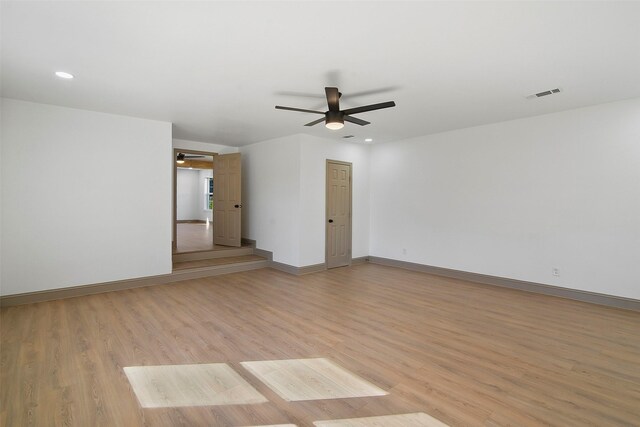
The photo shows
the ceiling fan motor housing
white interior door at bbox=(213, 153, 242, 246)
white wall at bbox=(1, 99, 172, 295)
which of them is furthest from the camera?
white interior door at bbox=(213, 153, 242, 246)

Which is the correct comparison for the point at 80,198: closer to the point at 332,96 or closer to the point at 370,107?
the point at 332,96

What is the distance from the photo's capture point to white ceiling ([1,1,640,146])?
2162mm

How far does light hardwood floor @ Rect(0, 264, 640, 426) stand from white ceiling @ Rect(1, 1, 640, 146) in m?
2.76

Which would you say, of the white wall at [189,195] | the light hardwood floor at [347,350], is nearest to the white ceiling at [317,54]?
the light hardwood floor at [347,350]

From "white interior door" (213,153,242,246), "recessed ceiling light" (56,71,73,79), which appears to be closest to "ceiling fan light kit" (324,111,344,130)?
"recessed ceiling light" (56,71,73,79)

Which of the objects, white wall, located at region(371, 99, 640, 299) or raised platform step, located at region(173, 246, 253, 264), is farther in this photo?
raised platform step, located at region(173, 246, 253, 264)

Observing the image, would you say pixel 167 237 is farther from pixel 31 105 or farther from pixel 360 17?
pixel 360 17

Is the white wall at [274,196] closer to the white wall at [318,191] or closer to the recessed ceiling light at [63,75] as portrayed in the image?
the white wall at [318,191]

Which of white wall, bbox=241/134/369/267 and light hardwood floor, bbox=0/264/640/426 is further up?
white wall, bbox=241/134/369/267

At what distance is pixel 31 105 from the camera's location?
418 centimetres

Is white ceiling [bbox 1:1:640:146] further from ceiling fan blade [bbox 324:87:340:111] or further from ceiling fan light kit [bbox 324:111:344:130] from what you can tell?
ceiling fan light kit [bbox 324:111:344:130]

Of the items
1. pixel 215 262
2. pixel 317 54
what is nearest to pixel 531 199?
pixel 317 54

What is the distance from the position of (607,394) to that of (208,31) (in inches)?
162

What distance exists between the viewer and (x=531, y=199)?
4875 millimetres
